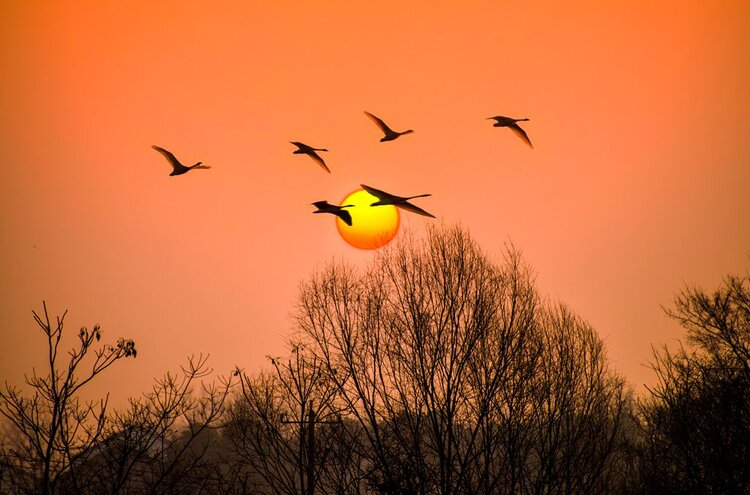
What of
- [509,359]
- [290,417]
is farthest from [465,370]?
[290,417]

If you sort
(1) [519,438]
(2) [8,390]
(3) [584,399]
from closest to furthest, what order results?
(2) [8,390] → (1) [519,438] → (3) [584,399]

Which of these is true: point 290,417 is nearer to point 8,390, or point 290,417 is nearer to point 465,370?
point 465,370

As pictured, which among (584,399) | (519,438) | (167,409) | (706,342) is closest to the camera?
(167,409)

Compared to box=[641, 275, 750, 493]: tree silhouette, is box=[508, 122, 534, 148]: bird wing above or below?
above

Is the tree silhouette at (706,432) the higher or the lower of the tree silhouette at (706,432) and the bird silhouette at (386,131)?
the lower

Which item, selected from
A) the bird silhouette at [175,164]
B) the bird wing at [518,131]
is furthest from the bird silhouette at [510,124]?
the bird silhouette at [175,164]

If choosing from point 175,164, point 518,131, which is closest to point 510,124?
point 518,131

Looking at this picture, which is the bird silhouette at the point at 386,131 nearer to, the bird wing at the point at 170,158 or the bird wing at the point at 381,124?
the bird wing at the point at 381,124

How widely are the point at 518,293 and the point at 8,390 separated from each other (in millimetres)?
9296

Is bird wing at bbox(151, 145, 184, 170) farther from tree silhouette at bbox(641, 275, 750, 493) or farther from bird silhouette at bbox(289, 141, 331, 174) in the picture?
tree silhouette at bbox(641, 275, 750, 493)

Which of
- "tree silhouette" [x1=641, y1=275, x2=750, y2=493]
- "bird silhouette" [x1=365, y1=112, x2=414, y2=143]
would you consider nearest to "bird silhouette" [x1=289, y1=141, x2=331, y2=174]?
"bird silhouette" [x1=365, y1=112, x2=414, y2=143]

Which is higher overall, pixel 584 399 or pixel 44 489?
pixel 584 399

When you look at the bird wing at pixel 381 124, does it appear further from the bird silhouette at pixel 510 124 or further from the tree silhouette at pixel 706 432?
the tree silhouette at pixel 706 432

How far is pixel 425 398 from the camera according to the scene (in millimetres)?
11688
